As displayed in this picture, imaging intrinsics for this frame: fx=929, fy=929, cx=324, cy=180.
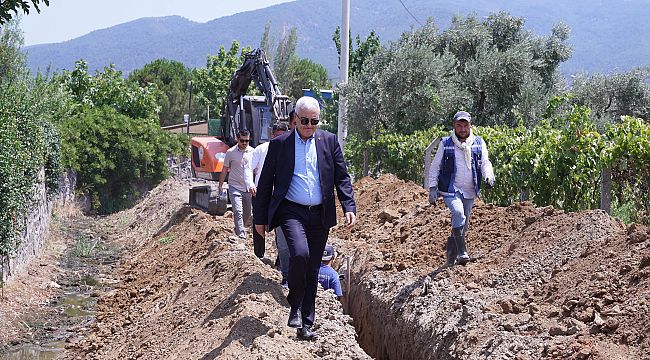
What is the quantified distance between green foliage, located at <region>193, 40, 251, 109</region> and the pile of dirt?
47271 mm

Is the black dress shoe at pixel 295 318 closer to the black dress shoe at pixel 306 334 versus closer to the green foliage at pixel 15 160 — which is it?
the black dress shoe at pixel 306 334

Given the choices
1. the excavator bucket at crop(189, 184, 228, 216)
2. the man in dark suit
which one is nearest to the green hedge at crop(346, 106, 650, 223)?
the man in dark suit

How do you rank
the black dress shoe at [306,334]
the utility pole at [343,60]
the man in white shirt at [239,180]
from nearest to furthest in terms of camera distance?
the black dress shoe at [306,334] < the man in white shirt at [239,180] < the utility pole at [343,60]

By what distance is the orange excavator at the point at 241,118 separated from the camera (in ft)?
65.5

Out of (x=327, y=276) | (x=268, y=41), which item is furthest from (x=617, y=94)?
(x=268, y=41)

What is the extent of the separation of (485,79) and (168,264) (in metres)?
15.2

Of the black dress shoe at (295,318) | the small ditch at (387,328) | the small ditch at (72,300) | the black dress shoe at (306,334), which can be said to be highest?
the black dress shoe at (295,318)

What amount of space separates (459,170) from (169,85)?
74.1m

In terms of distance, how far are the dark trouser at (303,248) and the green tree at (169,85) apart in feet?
221

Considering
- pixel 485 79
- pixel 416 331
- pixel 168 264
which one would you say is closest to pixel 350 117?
pixel 485 79

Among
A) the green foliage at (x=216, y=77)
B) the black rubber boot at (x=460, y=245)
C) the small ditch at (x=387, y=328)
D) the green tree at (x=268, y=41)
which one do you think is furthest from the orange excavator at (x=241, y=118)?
the green tree at (x=268, y=41)

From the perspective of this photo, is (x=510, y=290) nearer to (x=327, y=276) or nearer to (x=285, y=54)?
(x=327, y=276)

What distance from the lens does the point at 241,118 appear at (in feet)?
67.1

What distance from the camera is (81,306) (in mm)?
15031
